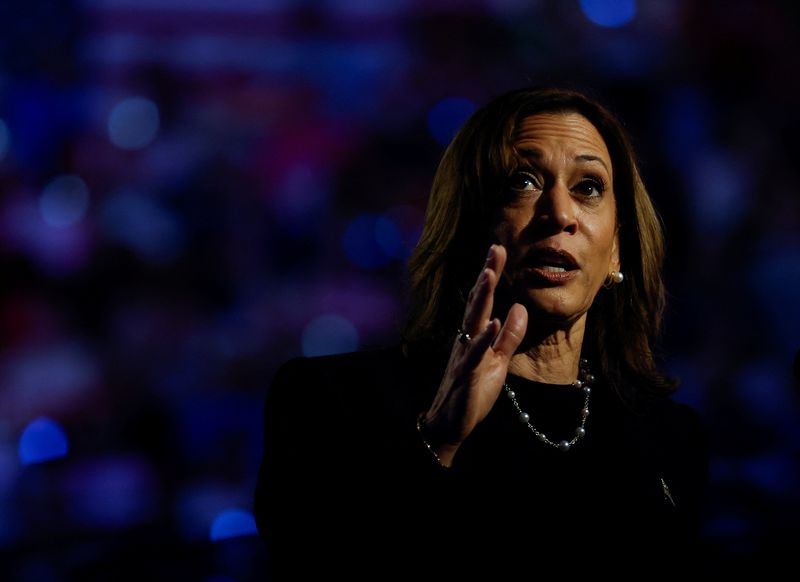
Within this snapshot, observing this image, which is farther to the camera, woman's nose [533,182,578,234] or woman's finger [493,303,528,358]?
woman's nose [533,182,578,234]

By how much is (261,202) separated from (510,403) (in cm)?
160

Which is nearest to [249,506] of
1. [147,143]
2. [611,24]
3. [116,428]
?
[116,428]

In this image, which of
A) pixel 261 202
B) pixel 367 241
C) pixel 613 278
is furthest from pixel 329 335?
pixel 613 278

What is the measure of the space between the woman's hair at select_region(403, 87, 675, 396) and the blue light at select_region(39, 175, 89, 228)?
1.46 metres

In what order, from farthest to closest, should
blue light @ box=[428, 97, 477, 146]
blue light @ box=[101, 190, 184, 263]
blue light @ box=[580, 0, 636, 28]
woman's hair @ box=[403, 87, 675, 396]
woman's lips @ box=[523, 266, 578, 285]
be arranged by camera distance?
1. blue light @ box=[580, 0, 636, 28]
2. blue light @ box=[428, 97, 477, 146]
3. blue light @ box=[101, 190, 184, 263]
4. woman's hair @ box=[403, 87, 675, 396]
5. woman's lips @ box=[523, 266, 578, 285]

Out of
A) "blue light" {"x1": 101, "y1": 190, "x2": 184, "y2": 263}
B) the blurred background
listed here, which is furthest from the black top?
"blue light" {"x1": 101, "y1": 190, "x2": 184, "y2": 263}

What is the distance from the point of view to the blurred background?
2.60 metres

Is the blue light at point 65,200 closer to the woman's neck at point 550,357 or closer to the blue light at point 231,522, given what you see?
the blue light at point 231,522

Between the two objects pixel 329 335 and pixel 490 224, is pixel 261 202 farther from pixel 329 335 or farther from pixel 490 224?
pixel 490 224

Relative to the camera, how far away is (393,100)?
3088mm

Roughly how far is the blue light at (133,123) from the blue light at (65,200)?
0.17 m

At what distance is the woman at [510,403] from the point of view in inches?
Answer: 49.9

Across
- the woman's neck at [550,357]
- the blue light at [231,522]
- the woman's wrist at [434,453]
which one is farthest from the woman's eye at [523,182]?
the blue light at [231,522]

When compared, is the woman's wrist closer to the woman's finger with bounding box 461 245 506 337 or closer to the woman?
the woman
